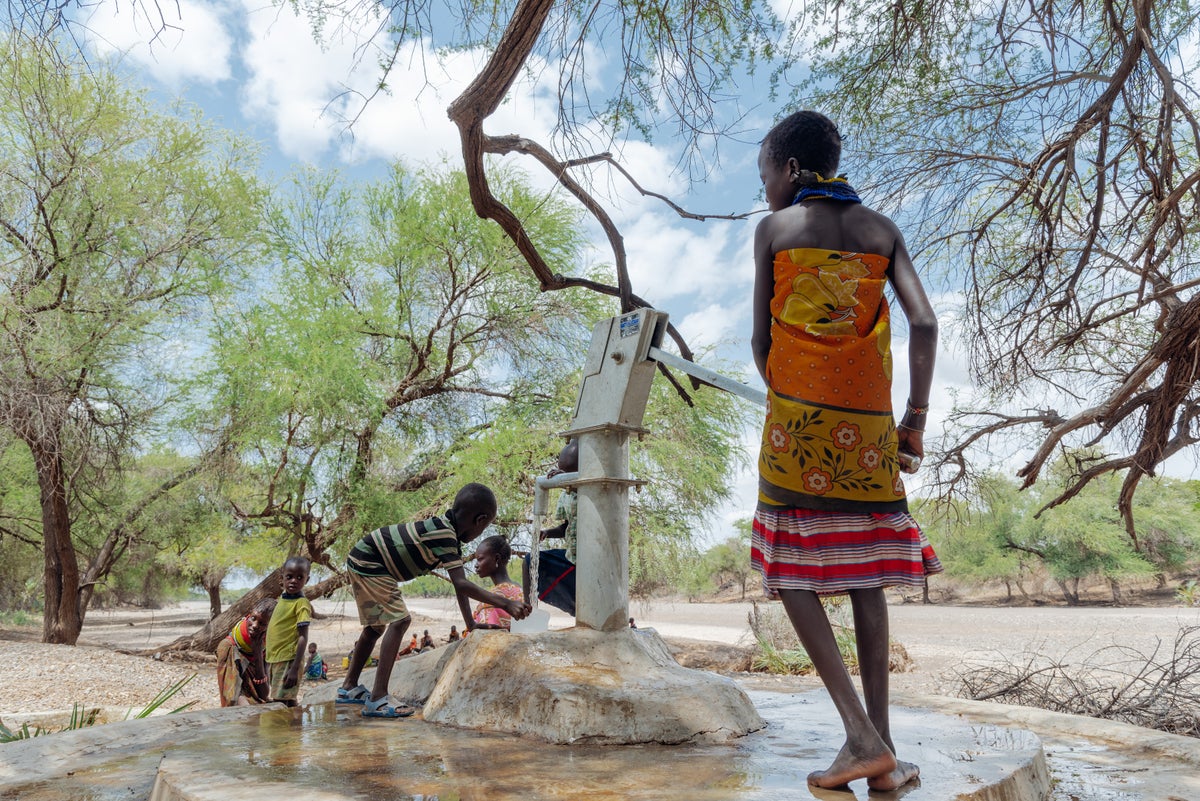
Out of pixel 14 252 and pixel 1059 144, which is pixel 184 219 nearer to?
pixel 14 252

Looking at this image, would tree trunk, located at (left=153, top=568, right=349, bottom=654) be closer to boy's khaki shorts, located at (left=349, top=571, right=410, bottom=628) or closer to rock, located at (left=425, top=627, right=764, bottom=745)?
boy's khaki shorts, located at (left=349, top=571, right=410, bottom=628)

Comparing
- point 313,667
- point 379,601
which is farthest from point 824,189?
point 313,667

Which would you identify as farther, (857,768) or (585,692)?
(585,692)

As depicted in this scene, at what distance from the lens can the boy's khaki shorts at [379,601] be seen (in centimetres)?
352

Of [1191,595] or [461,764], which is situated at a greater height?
[461,764]

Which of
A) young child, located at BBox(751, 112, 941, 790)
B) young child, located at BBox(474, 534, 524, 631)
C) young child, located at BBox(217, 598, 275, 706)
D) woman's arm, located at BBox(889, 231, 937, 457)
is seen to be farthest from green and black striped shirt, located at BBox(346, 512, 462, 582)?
woman's arm, located at BBox(889, 231, 937, 457)

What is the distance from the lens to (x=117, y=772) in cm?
269

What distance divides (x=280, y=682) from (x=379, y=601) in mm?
1891

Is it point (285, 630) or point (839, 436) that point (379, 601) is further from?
point (839, 436)

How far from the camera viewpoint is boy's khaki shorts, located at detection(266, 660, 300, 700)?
182 inches

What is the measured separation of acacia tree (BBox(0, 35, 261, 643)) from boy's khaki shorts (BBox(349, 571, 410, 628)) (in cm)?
789

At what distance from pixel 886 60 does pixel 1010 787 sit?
484 cm

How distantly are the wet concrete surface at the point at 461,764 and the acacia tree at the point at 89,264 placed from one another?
8106mm

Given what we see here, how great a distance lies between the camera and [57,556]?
1177cm
